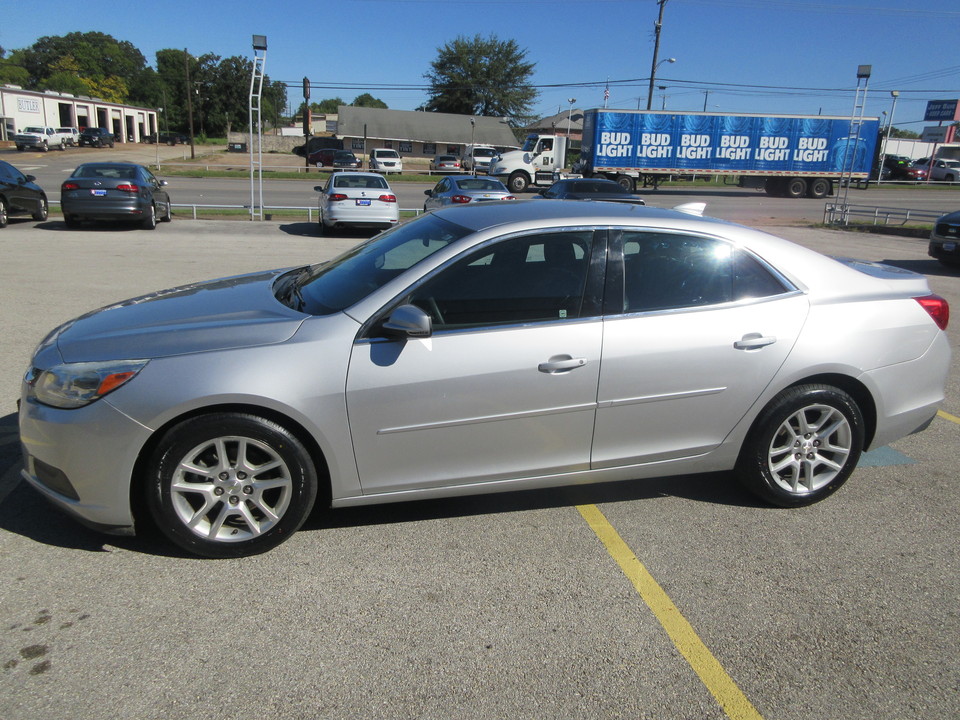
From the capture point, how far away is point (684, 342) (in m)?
3.73

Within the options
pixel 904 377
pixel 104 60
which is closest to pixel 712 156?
pixel 904 377

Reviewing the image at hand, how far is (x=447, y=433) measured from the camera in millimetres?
3488

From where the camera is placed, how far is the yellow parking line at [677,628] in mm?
2631

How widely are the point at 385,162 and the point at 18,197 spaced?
34373 mm

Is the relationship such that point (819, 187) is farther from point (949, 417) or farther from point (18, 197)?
point (949, 417)

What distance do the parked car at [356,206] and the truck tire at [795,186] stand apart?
30.6 metres

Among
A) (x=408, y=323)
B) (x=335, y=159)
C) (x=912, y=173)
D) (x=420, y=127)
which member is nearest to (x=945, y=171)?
(x=912, y=173)

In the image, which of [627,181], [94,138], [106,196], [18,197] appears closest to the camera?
[106,196]

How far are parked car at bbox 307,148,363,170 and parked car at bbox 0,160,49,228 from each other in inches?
1257

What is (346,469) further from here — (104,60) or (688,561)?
(104,60)

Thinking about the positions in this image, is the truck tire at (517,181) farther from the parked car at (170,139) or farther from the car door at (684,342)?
the parked car at (170,139)

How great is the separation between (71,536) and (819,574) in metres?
3.66

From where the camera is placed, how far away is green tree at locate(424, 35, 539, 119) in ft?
275

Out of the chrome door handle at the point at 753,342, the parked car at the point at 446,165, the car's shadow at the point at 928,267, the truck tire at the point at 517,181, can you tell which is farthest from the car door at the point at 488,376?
the parked car at the point at 446,165
